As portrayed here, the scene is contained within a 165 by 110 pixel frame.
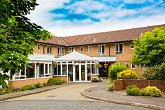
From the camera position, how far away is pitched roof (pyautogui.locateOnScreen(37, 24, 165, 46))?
149 feet

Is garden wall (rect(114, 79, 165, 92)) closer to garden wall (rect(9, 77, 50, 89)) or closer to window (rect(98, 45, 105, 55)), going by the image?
garden wall (rect(9, 77, 50, 89))

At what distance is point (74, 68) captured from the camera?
38.1m

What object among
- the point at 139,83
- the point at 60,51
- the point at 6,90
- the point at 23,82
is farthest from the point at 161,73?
the point at 60,51

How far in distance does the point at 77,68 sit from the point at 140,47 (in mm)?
12958

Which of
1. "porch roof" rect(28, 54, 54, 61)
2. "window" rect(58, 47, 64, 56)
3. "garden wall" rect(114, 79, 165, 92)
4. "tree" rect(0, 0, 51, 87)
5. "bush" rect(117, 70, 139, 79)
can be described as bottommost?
"garden wall" rect(114, 79, 165, 92)

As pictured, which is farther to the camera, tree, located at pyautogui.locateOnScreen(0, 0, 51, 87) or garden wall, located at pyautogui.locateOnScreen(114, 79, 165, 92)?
garden wall, located at pyautogui.locateOnScreen(114, 79, 165, 92)

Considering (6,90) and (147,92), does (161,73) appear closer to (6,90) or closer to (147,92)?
(147,92)

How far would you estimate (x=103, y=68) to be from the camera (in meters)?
47.7

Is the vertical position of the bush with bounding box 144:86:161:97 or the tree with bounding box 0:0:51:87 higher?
the tree with bounding box 0:0:51:87

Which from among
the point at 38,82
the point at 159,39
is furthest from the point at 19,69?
A: the point at 38,82

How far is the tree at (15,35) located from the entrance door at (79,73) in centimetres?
3295

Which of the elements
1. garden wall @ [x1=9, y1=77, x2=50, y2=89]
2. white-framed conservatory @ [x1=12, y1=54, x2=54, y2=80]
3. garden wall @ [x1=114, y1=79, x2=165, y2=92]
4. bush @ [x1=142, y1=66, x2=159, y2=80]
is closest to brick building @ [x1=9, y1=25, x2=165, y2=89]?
white-framed conservatory @ [x1=12, y1=54, x2=54, y2=80]

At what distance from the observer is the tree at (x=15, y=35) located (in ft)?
14.9

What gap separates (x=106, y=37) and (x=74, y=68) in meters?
12.8
